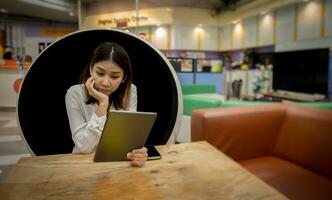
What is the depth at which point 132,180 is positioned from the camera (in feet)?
2.60

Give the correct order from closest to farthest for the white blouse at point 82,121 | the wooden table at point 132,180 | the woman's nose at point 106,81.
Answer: the wooden table at point 132,180
the white blouse at point 82,121
the woman's nose at point 106,81

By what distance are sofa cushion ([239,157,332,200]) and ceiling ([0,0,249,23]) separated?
623 cm

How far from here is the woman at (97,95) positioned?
44.3 inches

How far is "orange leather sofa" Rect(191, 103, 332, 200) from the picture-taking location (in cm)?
162

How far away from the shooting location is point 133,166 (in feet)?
2.99

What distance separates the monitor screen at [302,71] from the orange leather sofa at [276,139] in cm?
368

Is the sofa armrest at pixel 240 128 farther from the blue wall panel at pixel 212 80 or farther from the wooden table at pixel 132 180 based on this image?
the blue wall panel at pixel 212 80

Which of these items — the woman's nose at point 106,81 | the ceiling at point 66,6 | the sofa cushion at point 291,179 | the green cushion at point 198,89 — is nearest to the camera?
the woman's nose at point 106,81

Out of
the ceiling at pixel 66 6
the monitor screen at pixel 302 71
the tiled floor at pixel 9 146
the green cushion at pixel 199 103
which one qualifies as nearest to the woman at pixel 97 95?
the green cushion at pixel 199 103

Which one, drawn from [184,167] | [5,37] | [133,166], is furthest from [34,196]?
[5,37]

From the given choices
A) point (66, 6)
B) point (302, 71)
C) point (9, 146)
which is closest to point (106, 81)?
point (9, 146)

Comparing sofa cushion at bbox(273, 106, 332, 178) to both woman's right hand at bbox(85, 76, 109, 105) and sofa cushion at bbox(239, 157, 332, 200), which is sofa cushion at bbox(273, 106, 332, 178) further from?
woman's right hand at bbox(85, 76, 109, 105)

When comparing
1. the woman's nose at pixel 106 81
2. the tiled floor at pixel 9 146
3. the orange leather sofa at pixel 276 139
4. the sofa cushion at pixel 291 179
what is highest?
the woman's nose at pixel 106 81

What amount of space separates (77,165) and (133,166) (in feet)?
0.61
